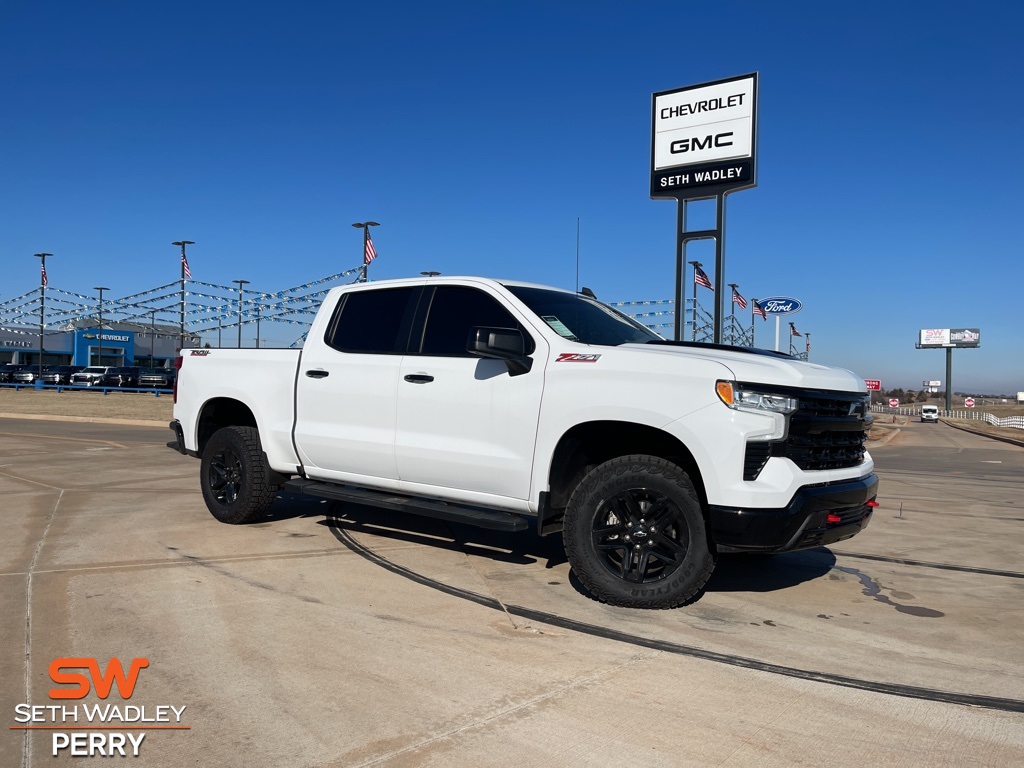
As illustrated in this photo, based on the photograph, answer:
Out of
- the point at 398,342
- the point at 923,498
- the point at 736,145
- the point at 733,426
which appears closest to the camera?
the point at 733,426

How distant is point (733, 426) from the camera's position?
4461 mm

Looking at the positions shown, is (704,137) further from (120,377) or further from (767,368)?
(120,377)

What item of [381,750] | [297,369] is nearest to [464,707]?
[381,750]

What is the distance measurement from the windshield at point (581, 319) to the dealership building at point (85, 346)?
93.3 metres

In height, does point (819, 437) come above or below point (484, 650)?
above

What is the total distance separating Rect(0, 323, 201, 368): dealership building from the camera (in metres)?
95.6

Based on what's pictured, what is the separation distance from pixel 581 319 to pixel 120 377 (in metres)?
53.3

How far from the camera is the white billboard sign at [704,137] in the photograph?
591 inches

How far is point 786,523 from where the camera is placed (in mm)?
4438

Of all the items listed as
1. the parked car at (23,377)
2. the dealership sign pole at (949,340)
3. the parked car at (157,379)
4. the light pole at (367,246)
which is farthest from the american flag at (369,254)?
the dealership sign pole at (949,340)

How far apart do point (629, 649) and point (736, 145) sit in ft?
42.4

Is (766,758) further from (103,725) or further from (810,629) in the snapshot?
(103,725)

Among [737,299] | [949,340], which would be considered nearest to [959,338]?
[949,340]

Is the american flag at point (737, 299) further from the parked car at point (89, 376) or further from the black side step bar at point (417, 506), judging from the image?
the parked car at point (89, 376)
